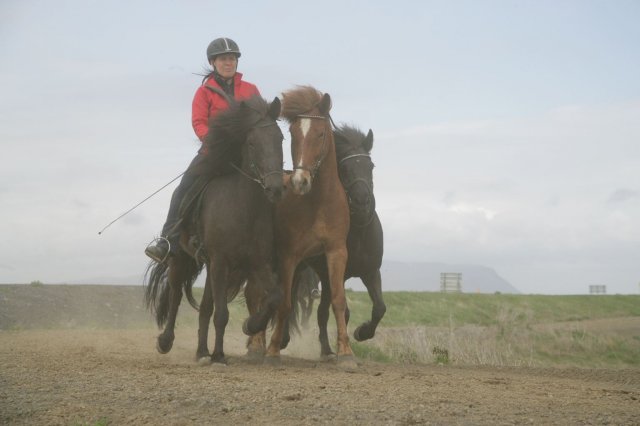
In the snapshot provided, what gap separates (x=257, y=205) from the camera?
10.1 metres

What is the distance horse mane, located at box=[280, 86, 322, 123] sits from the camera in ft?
34.0

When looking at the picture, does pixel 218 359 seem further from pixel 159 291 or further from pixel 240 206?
pixel 159 291

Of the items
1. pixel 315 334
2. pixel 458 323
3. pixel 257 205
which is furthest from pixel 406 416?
pixel 458 323

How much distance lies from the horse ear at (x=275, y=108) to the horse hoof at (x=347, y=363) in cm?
287

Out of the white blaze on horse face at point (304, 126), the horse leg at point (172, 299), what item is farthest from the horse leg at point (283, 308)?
the horse leg at point (172, 299)

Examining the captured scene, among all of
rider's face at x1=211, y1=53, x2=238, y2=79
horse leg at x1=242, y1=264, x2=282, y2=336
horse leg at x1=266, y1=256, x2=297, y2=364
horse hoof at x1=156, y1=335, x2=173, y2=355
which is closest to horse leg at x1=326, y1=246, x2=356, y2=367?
horse leg at x1=266, y1=256, x2=297, y2=364

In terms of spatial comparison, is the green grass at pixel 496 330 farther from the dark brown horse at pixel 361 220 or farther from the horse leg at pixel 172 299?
the horse leg at pixel 172 299

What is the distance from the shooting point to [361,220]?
11.1 m

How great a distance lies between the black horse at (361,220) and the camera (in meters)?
10.9

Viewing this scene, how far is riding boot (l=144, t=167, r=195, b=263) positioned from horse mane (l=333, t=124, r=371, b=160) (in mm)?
1938

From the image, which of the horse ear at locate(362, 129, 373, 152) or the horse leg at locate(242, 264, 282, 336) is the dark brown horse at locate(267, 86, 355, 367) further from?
the horse ear at locate(362, 129, 373, 152)

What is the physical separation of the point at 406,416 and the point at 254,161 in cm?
442

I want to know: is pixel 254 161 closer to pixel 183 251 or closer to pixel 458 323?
pixel 183 251

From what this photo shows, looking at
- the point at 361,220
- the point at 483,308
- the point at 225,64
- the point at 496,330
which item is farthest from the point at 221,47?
the point at 483,308
